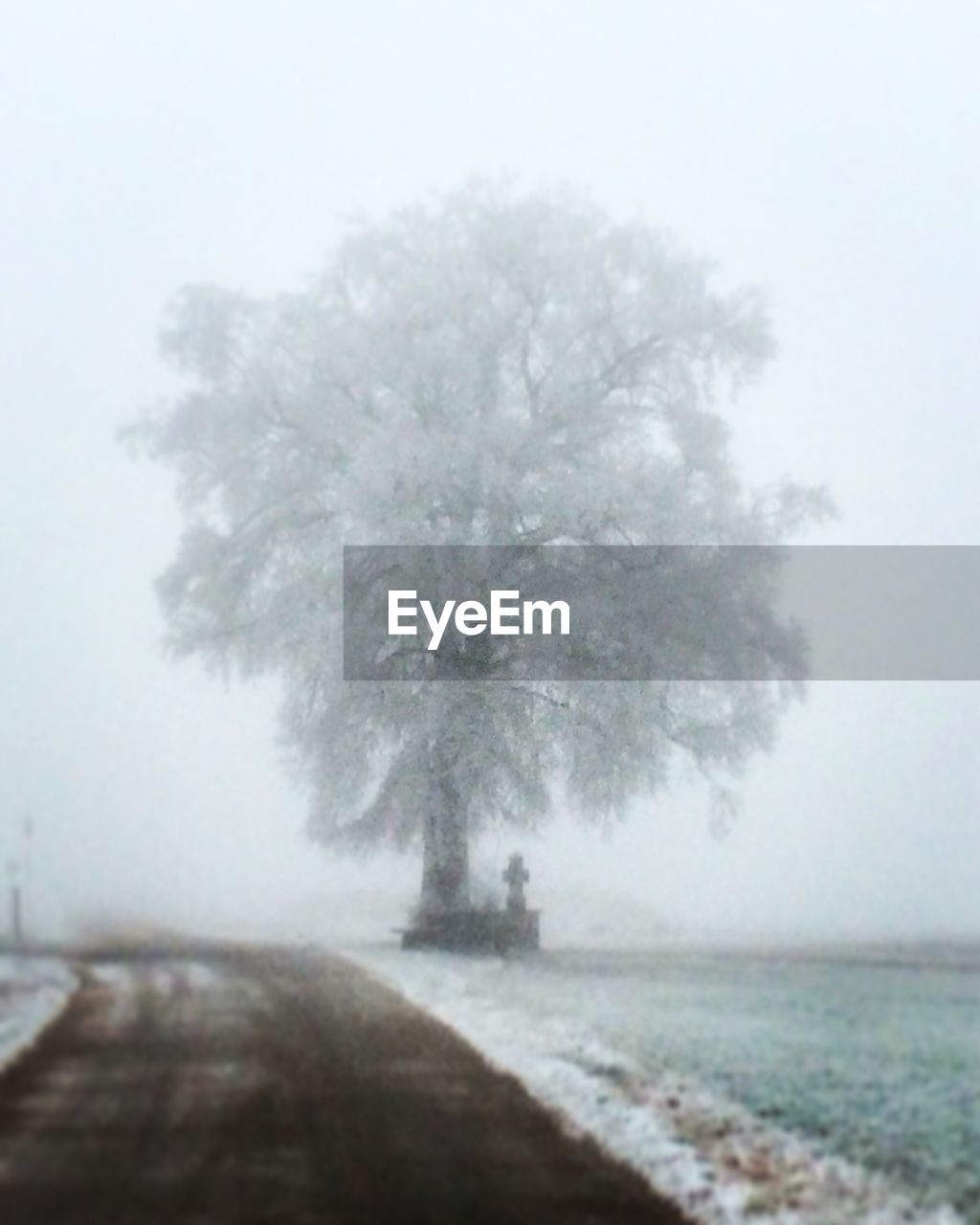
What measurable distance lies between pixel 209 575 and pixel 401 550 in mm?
1559

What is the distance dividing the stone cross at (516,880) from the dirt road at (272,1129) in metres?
2.67

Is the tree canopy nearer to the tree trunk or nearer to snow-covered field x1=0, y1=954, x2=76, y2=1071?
the tree trunk

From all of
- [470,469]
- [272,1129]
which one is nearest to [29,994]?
[272,1129]

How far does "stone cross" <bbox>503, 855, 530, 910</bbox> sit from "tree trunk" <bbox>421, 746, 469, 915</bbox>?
12.9 inches

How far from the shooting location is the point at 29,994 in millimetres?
7332

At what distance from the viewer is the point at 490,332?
37.9 ft

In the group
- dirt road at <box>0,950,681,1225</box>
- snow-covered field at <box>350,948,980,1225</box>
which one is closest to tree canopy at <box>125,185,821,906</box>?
snow-covered field at <box>350,948,980,1225</box>

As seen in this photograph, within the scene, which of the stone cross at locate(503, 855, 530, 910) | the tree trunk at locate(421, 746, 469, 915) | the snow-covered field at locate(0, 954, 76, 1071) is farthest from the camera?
the tree trunk at locate(421, 746, 469, 915)

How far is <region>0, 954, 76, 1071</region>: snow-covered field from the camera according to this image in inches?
261

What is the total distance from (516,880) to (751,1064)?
3.97 meters

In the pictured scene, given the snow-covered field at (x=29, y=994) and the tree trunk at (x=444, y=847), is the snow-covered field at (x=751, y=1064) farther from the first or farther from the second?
the snow-covered field at (x=29, y=994)

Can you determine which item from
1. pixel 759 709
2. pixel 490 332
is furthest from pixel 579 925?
pixel 490 332

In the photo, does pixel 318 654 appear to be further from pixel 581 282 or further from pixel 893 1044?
pixel 893 1044

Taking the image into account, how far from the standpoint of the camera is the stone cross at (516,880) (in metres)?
10.3
